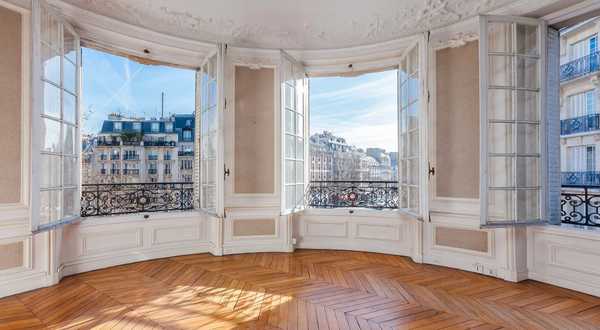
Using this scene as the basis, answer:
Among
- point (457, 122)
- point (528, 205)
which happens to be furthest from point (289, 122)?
point (528, 205)

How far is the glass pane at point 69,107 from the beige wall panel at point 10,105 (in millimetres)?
329

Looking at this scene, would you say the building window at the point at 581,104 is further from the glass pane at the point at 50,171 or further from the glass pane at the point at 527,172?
the glass pane at the point at 50,171

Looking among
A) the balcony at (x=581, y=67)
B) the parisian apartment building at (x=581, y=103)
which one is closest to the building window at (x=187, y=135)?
the parisian apartment building at (x=581, y=103)

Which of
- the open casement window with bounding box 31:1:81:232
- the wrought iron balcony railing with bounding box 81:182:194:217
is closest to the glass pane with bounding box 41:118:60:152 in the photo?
the open casement window with bounding box 31:1:81:232

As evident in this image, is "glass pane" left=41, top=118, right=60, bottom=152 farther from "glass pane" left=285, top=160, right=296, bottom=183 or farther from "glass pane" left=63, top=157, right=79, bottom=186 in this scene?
"glass pane" left=285, top=160, right=296, bottom=183

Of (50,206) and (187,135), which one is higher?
(187,135)

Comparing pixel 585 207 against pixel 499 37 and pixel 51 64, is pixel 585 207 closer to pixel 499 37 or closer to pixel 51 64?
pixel 499 37

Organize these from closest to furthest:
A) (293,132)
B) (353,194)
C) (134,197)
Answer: (134,197), (293,132), (353,194)

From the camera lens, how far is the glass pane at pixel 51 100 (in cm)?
273

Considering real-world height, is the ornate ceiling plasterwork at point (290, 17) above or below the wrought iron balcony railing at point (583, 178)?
above

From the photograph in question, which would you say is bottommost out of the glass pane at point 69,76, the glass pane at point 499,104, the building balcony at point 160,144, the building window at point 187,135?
the building balcony at point 160,144

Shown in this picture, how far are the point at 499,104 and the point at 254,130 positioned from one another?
2894mm

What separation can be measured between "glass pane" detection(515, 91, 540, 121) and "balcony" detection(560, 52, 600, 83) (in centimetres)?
214

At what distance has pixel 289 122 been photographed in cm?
431
